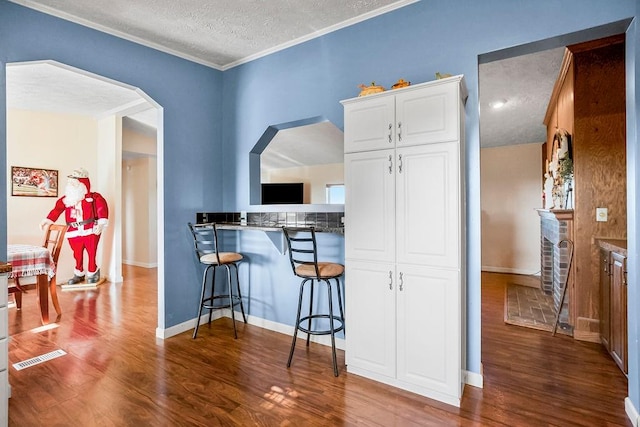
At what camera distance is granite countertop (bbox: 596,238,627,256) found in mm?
2452

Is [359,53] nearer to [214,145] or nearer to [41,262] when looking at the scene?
[214,145]

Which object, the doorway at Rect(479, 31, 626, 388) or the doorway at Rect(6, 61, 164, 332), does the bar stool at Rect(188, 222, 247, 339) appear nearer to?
the doorway at Rect(6, 61, 164, 332)

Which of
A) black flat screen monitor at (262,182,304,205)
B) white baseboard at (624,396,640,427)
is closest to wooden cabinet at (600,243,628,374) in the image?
white baseboard at (624,396,640,427)

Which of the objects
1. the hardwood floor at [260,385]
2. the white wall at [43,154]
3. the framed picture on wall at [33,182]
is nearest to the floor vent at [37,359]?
the hardwood floor at [260,385]

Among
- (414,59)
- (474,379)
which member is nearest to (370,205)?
(414,59)

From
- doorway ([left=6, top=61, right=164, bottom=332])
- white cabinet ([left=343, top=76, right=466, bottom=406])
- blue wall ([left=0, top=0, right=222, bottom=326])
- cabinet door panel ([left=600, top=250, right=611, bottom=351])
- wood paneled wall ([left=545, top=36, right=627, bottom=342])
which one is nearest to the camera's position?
white cabinet ([left=343, top=76, right=466, bottom=406])

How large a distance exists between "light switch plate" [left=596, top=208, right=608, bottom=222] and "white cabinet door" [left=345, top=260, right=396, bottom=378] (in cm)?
217

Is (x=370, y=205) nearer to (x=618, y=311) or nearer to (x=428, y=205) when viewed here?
(x=428, y=205)

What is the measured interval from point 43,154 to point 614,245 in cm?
699

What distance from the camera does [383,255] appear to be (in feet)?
7.63

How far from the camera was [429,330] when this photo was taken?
7.07 ft

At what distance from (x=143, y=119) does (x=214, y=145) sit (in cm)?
272

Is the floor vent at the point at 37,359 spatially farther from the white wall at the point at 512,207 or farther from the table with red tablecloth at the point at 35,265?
the white wall at the point at 512,207

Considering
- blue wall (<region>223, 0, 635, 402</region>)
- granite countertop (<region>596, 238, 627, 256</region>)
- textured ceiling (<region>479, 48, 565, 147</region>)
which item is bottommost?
granite countertop (<region>596, 238, 627, 256</region>)
